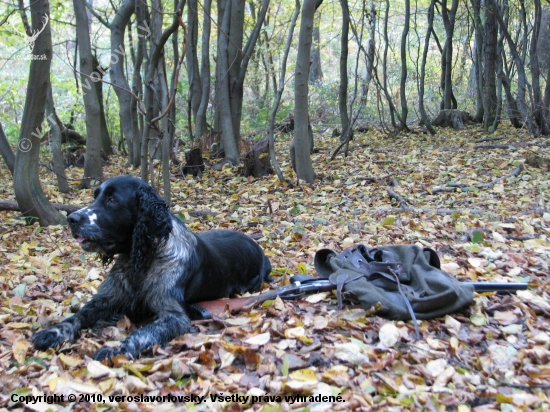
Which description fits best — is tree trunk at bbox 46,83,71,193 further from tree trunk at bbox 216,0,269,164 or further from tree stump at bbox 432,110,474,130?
tree stump at bbox 432,110,474,130

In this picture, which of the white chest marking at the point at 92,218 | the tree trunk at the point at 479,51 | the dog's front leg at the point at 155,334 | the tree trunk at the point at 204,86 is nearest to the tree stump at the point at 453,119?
the tree trunk at the point at 479,51

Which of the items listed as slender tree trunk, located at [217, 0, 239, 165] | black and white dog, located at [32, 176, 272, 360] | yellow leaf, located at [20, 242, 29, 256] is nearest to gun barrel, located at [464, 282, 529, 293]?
black and white dog, located at [32, 176, 272, 360]

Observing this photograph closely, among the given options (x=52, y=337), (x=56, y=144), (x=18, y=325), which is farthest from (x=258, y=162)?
(x=52, y=337)

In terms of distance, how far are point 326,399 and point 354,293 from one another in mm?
1354

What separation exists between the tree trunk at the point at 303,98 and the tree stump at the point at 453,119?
7.70 m

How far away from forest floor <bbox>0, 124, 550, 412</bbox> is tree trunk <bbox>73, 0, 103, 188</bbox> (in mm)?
2840

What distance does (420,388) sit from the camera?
9.36 feet

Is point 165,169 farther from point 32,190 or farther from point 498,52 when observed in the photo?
point 498,52

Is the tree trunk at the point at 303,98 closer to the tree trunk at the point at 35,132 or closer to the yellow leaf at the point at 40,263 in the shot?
the tree trunk at the point at 35,132

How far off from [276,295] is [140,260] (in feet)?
3.76

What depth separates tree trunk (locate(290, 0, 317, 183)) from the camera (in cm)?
923

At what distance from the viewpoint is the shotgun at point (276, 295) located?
4.12 metres

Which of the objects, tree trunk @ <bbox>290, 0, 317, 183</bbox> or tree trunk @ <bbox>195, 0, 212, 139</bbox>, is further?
tree trunk @ <bbox>195, 0, 212, 139</bbox>

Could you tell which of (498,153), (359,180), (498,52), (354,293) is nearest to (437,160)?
(498,153)
